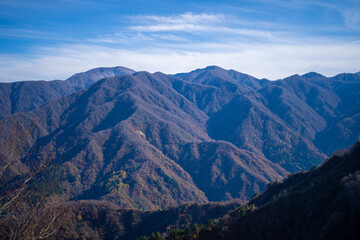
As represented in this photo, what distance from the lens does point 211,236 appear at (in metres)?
41.3

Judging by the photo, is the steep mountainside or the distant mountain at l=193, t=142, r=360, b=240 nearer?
the distant mountain at l=193, t=142, r=360, b=240

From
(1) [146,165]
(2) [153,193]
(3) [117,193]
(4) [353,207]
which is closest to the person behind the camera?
(4) [353,207]

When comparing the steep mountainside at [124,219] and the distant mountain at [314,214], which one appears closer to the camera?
the distant mountain at [314,214]

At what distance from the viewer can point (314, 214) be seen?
3447 centimetres

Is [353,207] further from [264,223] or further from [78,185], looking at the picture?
[78,185]

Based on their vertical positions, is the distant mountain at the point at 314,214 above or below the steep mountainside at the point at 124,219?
above

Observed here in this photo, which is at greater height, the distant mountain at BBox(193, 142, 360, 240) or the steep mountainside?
the distant mountain at BBox(193, 142, 360, 240)

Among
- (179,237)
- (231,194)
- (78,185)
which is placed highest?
(179,237)

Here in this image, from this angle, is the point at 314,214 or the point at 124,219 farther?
the point at 124,219

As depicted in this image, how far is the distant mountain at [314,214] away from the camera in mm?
27781

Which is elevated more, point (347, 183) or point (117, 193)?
point (347, 183)

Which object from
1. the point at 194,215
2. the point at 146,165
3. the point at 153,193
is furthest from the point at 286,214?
the point at 146,165

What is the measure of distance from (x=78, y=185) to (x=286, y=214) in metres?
164

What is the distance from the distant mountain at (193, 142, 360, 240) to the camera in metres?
27.8
